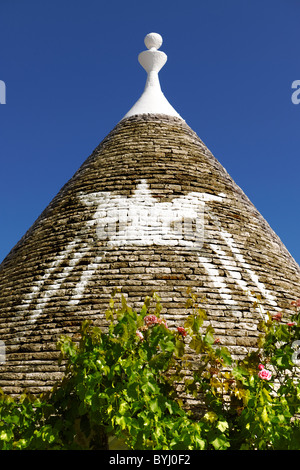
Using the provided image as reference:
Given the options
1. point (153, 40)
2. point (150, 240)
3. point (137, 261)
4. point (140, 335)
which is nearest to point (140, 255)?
point (137, 261)

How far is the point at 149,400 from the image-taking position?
4031mm

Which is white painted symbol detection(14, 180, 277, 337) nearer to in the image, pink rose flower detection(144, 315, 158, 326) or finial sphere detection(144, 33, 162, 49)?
pink rose flower detection(144, 315, 158, 326)

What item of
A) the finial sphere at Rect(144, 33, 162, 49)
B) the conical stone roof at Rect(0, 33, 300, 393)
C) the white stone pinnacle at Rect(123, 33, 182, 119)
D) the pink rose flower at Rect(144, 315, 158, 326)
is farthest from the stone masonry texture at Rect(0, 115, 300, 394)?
the finial sphere at Rect(144, 33, 162, 49)

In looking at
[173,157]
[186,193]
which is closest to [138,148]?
[173,157]

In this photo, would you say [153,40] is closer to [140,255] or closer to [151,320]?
[140,255]

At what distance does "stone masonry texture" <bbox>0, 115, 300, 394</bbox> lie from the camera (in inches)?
230

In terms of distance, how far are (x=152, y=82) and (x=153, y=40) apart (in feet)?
3.28

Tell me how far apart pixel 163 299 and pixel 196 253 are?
93 cm

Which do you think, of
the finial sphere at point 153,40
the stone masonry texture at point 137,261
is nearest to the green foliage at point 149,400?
the stone masonry texture at point 137,261

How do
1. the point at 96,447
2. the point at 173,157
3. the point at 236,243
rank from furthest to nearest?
the point at 173,157
the point at 236,243
the point at 96,447

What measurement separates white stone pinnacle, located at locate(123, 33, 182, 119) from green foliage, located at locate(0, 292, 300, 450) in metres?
5.73

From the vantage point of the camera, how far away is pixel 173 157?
7781mm

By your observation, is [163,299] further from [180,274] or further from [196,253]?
[196,253]
